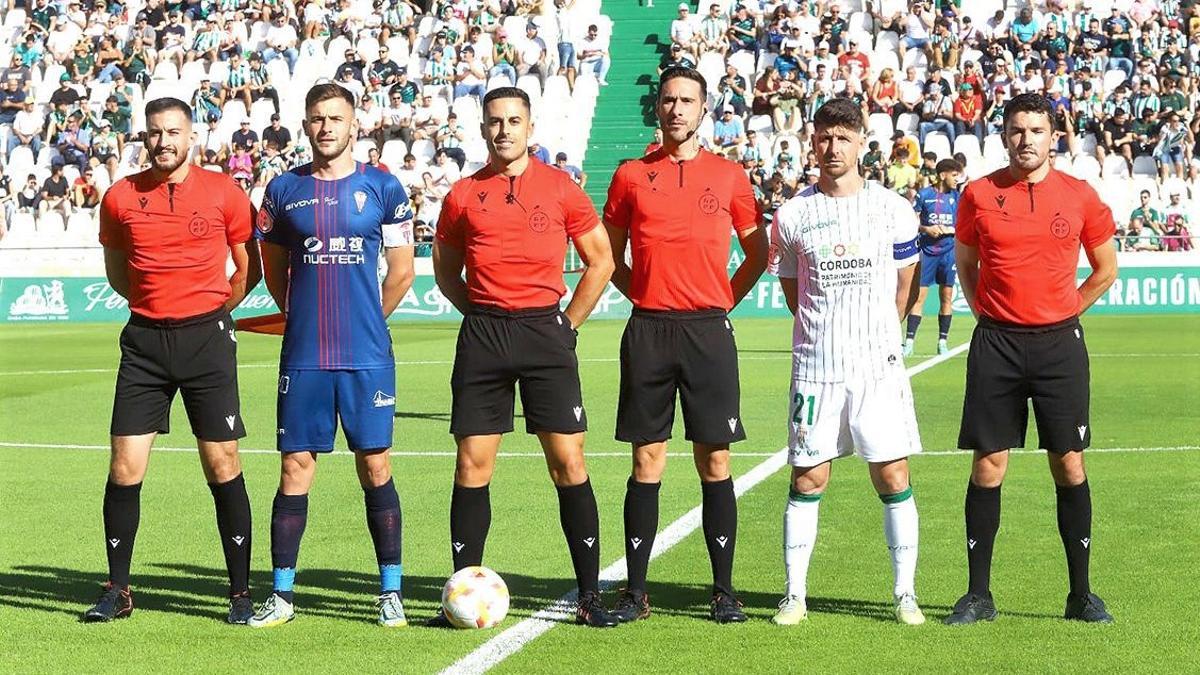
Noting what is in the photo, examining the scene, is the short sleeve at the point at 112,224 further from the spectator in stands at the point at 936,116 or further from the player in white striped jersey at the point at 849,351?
the spectator in stands at the point at 936,116

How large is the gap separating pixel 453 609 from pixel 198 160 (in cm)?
2917

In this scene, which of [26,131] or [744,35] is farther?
[26,131]

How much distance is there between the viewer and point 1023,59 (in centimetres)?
3375

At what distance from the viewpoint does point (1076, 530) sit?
7379 millimetres

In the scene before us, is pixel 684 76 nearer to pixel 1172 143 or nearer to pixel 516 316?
pixel 516 316

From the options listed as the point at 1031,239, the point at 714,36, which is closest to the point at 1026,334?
the point at 1031,239

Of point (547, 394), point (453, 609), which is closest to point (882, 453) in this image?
point (547, 394)

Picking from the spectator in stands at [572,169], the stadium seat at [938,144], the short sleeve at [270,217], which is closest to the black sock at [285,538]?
the short sleeve at [270,217]

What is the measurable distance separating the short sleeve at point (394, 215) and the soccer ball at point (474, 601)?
1.44 meters

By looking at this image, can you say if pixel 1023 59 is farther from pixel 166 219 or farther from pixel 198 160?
pixel 166 219

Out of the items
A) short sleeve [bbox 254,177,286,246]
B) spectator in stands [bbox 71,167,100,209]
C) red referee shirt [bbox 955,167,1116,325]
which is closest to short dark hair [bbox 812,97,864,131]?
red referee shirt [bbox 955,167,1116,325]

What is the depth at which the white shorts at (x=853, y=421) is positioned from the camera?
23.3 feet

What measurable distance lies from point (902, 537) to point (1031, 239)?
4.44 ft

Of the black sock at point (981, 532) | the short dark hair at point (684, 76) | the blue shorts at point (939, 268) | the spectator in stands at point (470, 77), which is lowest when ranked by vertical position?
the black sock at point (981, 532)
